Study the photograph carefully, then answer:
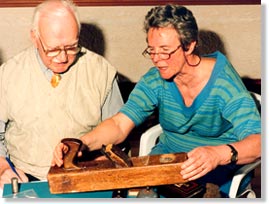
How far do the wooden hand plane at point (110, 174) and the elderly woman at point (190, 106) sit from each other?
0.05m

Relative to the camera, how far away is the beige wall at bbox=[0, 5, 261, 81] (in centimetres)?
198

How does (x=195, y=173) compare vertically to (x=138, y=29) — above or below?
below

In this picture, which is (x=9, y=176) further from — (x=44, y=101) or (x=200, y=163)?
(x=200, y=163)

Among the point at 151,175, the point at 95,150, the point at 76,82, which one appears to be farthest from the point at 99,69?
the point at 151,175

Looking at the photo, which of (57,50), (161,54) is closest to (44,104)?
(57,50)

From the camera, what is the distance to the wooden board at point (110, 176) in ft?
5.74

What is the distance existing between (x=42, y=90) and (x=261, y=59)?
30.9 inches

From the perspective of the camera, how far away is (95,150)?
198 centimetres

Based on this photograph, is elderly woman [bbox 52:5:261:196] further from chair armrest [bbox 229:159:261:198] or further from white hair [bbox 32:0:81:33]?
white hair [bbox 32:0:81:33]

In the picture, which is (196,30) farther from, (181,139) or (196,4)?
(181,139)

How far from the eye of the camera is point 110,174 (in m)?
1.75

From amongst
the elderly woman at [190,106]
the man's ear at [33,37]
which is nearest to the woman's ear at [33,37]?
the man's ear at [33,37]

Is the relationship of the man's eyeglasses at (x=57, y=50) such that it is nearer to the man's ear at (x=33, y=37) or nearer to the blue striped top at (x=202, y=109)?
the man's ear at (x=33, y=37)

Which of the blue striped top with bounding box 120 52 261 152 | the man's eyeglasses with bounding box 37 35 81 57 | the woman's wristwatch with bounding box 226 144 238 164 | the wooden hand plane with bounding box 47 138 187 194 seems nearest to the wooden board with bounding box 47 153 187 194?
the wooden hand plane with bounding box 47 138 187 194
